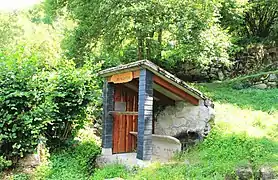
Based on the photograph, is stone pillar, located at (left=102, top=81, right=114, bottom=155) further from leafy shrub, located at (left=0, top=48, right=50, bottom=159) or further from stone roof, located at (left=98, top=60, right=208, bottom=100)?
leafy shrub, located at (left=0, top=48, right=50, bottom=159)

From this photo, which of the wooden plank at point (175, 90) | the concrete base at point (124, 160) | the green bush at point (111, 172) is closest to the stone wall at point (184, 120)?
the wooden plank at point (175, 90)

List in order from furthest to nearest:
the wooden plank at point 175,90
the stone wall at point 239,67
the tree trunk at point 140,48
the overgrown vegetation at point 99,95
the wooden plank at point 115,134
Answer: the stone wall at point 239,67 → the tree trunk at point 140,48 → the wooden plank at point 115,134 → the wooden plank at point 175,90 → the overgrown vegetation at point 99,95

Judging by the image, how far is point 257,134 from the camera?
6.34 meters

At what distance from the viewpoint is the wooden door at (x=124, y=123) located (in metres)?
7.10

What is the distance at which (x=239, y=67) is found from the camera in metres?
14.1

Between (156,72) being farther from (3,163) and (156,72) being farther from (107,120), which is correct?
(3,163)

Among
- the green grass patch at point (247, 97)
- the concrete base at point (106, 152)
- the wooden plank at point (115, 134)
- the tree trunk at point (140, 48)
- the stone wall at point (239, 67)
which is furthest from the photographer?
the stone wall at point (239, 67)

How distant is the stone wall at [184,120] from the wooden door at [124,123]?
2.03 ft

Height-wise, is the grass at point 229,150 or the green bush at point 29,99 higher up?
the green bush at point 29,99

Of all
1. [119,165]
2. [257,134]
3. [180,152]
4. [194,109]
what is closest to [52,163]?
[119,165]

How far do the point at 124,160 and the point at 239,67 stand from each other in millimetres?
9518

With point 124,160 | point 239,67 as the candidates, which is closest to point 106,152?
point 124,160

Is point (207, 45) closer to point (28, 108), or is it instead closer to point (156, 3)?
point (156, 3)

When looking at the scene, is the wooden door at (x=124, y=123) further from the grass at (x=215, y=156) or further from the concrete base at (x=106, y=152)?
the grass at (x=215, y=156)
